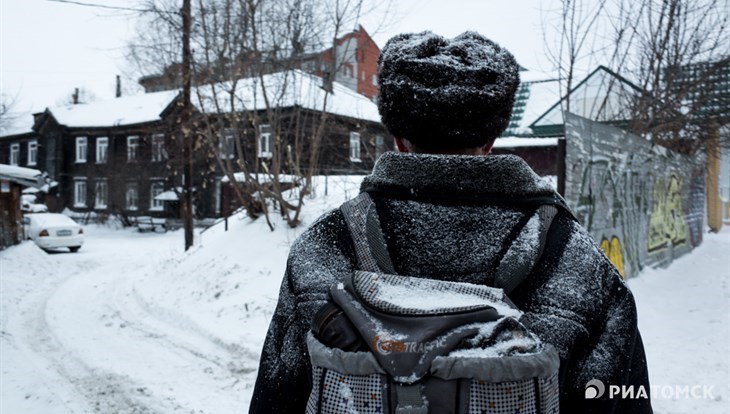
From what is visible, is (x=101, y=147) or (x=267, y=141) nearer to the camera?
(x=267, y=141)

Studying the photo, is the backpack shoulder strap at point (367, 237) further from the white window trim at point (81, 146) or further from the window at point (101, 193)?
the white window trim at point (81, 146)

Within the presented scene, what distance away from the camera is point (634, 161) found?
414 inches

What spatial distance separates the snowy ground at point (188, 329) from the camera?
17.5 ft

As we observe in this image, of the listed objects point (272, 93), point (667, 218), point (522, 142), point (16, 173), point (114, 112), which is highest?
point (114, 112)

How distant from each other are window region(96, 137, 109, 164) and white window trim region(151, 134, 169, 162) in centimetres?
559

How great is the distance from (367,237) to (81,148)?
4601cm

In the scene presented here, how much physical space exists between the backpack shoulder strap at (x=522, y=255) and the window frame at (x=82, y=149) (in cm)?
4564

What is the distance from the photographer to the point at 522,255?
128 cm

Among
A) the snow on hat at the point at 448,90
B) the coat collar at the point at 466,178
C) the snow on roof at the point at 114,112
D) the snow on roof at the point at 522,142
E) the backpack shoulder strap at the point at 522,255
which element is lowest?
the backpack shoulder strap at the point at 522,255

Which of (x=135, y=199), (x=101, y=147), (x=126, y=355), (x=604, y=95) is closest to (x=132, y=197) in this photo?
(x=135, y=199)

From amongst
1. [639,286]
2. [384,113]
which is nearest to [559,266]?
[384,113]

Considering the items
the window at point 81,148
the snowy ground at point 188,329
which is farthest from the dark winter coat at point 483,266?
the window at point 81,148

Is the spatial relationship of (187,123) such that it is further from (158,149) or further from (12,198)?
(158,149)

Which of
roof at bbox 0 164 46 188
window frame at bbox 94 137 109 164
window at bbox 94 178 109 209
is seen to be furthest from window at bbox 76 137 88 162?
roof at bbox 0 164 46 188
